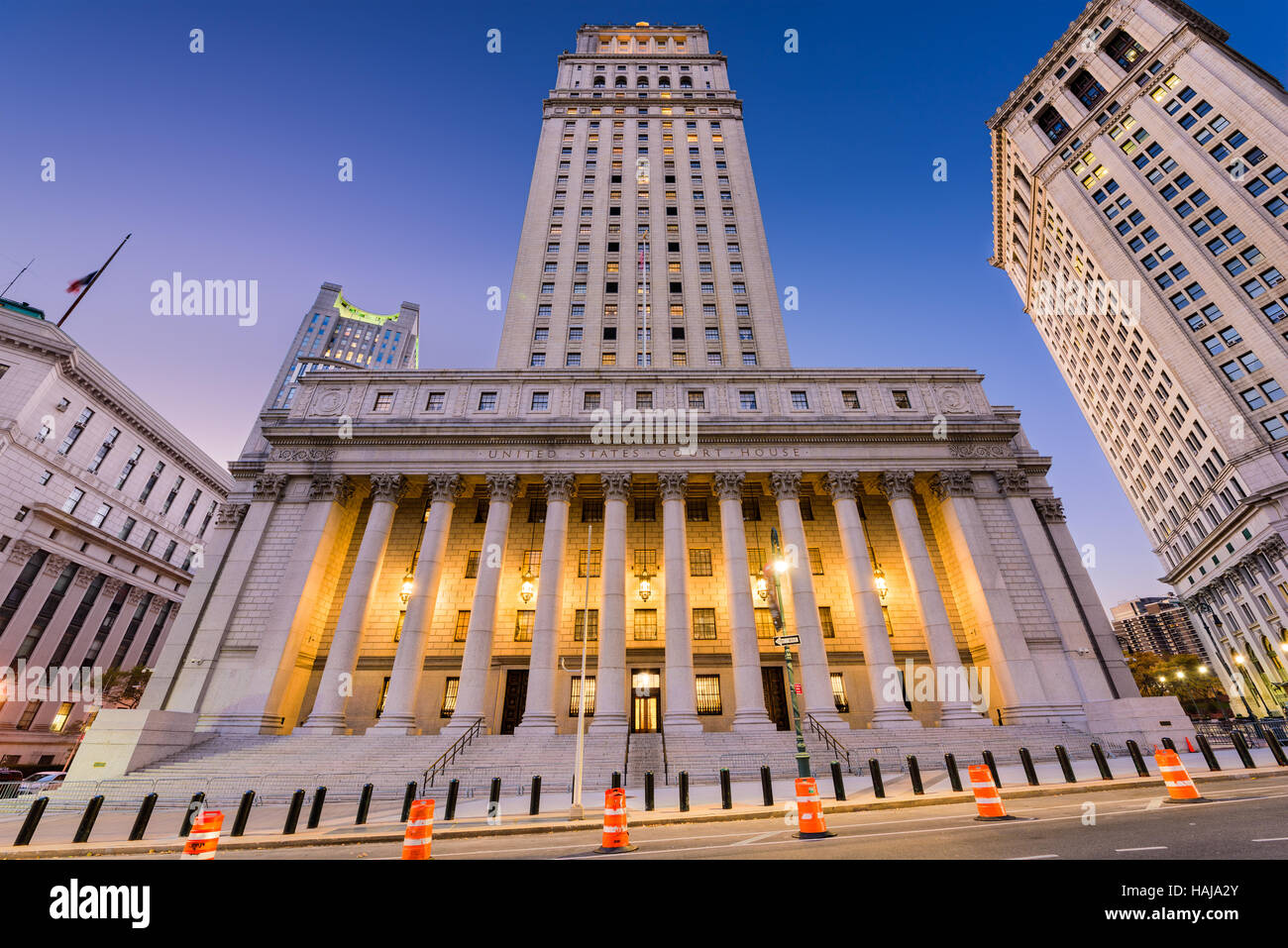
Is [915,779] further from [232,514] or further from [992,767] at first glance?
[232,514]

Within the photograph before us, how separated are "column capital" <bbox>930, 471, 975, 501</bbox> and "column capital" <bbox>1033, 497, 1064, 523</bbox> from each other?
5217 mm


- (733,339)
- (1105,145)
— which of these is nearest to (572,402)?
(733,339)

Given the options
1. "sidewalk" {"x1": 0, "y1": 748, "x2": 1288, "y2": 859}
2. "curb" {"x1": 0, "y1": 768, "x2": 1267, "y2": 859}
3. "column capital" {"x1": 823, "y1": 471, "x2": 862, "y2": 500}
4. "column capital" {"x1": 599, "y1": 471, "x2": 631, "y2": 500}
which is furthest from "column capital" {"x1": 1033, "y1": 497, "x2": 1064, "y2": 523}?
"column capital" {"x1": 599, "y1": 471, "x2": 631, "y2": 500}

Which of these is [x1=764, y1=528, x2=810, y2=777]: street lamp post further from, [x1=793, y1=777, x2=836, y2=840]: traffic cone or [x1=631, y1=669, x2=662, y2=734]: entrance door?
[x1=631, y1=669, x2=662, y2=734]: entrance door

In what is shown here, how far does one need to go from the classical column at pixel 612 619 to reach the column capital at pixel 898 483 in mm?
14781

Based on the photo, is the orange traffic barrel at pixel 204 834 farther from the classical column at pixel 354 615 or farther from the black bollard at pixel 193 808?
the classical column at pixel 354 615

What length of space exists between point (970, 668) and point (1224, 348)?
162ft

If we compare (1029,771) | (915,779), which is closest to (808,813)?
(915,779)

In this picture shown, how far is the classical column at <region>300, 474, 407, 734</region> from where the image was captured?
2527 cm

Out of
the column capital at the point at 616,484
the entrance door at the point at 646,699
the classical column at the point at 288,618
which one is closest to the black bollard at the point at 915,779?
the entrance door at the point at 646,699

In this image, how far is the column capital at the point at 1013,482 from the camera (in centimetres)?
3086

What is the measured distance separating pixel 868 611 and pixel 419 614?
22.4m

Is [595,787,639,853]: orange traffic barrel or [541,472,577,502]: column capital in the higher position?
[541,472,577,502]: column capital

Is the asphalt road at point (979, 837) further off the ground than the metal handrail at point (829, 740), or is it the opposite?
the metal handrail at point (829, 740)
